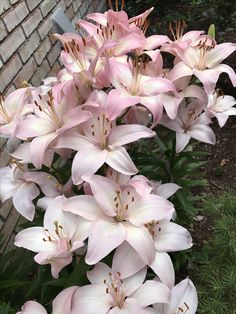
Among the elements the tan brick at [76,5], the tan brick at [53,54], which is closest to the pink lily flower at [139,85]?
the tan brick at [53,54]

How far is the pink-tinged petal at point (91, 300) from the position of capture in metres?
0.92

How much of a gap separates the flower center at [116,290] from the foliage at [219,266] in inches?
23.6

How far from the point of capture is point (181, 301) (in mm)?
1032

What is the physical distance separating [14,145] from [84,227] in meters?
0.37

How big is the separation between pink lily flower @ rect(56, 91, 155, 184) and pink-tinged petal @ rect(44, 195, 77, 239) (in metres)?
0.08

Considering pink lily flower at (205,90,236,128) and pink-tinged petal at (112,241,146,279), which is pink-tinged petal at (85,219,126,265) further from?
pink lily flower at (205,90,236,128)

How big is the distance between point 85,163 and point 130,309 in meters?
0.34

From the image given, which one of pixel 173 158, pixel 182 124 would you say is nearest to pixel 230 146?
pixel 173 158

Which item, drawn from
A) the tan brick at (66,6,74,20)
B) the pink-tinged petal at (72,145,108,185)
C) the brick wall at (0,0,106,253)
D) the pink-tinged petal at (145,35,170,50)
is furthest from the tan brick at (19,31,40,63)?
the pink-tinged petal at (72,145,108,185)

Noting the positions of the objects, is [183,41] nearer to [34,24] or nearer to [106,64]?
[106,64]

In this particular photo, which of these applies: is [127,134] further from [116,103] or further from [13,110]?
[13,110]

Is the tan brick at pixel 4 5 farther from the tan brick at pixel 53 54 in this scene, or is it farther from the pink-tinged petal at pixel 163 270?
the pink-tinged petal at pixel 163 270

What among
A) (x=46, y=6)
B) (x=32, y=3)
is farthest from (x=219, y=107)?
(x=46, y=6)

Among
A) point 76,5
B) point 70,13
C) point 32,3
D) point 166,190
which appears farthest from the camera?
point 76,5
